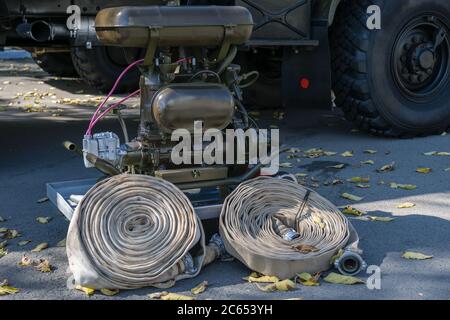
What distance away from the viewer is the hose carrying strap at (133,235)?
127 inches

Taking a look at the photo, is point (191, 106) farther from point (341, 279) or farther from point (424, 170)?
point (424, 170)

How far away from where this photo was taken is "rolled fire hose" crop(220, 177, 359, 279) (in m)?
3.35

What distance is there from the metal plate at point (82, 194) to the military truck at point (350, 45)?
1.73 meters

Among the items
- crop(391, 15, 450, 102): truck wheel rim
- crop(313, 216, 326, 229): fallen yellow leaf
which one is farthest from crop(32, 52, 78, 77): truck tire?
crop(313, 216, 326, 229): fallen yellow leaf

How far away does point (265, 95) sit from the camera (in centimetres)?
741

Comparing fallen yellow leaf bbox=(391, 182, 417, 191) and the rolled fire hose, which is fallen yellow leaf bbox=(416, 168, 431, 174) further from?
the rolled fire hose

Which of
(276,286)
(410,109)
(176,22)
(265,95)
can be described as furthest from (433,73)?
(276,286)

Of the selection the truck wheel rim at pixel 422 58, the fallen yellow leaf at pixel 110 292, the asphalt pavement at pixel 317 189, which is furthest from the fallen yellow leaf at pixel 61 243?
the truck wheel rim at pixel 422 58

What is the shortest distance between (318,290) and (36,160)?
315 centimetres

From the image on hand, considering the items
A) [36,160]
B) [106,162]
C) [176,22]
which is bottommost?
[36,160]

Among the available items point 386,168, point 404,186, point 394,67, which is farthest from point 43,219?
point 394,67

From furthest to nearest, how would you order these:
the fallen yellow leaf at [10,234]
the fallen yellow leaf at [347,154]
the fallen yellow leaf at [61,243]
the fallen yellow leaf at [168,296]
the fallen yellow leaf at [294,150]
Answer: the fallen yellow leaf at [294,150] < the fallen yellow leaf at [347,154] < the fallen yellow leaf at [10,234] < the fallen yellow leaf at [61,243] < the fallen yellow leaf at [168,296]

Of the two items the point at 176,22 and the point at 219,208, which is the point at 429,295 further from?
the point at 176,22

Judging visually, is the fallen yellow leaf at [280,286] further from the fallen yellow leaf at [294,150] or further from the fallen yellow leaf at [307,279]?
the fallen yellow leaf at [294,150]
